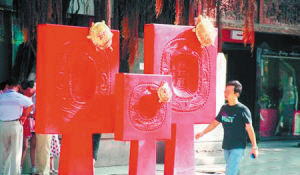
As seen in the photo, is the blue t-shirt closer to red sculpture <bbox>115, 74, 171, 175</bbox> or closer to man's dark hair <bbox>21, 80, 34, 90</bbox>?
red sculpture <bbox>115, 74, 171, 175</bbox>

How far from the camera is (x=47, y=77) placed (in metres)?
7.84

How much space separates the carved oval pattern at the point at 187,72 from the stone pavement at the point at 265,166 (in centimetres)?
237

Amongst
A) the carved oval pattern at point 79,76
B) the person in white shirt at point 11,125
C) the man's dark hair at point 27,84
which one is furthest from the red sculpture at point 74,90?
the man's dark hair at point 27,84

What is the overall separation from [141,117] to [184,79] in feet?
3.34

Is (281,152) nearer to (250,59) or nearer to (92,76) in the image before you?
(250,59)

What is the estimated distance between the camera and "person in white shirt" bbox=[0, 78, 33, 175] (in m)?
9.22

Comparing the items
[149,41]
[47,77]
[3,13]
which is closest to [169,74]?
[149,41]

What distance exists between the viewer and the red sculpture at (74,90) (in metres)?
7.85

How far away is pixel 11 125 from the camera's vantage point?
366 inches

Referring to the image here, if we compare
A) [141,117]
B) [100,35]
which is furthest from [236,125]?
[100,35]

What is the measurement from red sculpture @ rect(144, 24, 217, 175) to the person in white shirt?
206cm

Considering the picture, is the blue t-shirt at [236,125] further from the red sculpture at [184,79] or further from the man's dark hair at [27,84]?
the man's dark hair at [27,84]

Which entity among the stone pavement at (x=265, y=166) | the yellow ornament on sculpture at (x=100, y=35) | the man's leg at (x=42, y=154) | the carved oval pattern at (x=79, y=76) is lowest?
the stone pavement at (x=265, y=166)

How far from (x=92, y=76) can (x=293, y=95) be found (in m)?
10.7
